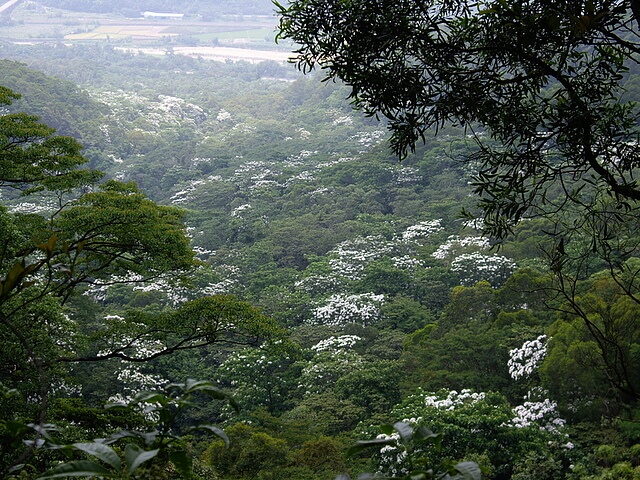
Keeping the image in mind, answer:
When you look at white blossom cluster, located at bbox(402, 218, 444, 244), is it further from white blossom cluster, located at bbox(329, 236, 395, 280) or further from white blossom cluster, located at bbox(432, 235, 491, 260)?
white blossom cluster, located at bbox(432, 235, 491, 260)

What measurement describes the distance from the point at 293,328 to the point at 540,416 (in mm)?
8454

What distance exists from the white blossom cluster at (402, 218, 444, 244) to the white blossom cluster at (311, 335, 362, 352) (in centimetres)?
830

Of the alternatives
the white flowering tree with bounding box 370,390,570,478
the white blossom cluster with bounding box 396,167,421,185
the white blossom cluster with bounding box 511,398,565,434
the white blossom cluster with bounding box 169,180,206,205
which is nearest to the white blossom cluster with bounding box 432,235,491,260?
the white blossom cluster with bounding box 396,167,421,185

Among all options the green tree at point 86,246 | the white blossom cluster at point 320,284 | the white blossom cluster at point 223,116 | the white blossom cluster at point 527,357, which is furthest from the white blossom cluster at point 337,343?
the white blossom cluster at point 223,116

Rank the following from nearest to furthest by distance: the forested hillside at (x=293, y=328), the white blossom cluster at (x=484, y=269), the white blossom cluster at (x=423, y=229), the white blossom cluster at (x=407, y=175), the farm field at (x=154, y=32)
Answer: the forested hillside at (x=293, y=328) → the white blossom cluster at (x=484, y=269) → the white blossom cluster at (x=423, y=229) → the white blossom cluster at (x=407, y=175) → the farm field at (x=154, y=32)

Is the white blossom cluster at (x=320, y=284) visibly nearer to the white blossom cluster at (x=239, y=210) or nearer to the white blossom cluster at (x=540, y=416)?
the white blossom cluster at (x=239, y=210)

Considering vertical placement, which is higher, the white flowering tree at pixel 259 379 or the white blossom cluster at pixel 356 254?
the white blossom cluster at pixel 356 254

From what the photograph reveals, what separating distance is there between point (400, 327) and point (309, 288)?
4027mm

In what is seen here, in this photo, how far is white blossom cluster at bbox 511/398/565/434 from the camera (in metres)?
8.70

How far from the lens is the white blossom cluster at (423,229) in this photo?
22.1m

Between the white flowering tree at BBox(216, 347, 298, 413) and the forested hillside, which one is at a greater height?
the forested hillside

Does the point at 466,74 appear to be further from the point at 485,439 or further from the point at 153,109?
the point at 153,109

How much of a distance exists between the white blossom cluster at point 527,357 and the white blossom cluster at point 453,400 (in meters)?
1.21

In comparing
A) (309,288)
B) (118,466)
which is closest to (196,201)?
(309,288)
